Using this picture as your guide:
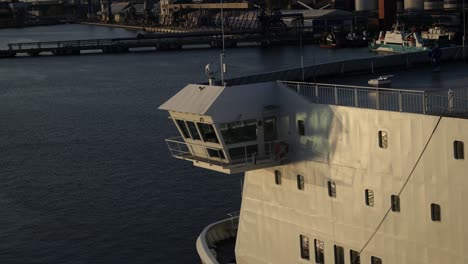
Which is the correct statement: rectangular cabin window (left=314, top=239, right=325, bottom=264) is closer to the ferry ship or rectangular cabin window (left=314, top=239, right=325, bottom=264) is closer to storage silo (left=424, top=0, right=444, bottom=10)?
the ferry ship

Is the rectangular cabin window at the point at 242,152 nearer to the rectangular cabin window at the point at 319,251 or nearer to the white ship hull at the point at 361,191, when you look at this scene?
the white ship hull at the point at 361,191

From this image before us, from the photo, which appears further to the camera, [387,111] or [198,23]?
[198,23]

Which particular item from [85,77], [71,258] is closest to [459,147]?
[71,258]

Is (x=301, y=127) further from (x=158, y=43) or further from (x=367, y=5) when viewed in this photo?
(x=367, y=5)

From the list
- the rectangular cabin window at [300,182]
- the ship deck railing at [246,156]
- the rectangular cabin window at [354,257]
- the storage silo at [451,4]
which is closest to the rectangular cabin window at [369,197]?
the rectangular cabin window at [354,257]

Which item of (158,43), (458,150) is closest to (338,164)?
(458,150)

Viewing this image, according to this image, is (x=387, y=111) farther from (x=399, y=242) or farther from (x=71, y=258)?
(x=71, y=258)
